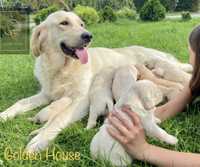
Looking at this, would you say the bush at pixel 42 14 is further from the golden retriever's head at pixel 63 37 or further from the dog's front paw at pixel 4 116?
the dog's front paw at pixel 4 116

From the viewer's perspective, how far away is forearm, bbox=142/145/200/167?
8.71 ft

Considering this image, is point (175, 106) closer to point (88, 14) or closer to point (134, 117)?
point (134, 117)

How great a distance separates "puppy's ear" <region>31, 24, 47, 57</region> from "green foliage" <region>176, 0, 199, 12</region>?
1586 cm

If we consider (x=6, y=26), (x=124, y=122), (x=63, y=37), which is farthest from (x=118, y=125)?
(x=6, y=26)

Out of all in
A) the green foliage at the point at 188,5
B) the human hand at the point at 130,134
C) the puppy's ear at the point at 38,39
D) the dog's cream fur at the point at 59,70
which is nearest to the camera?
the human hand at the point at 130,134

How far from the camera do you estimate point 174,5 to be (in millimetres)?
20047

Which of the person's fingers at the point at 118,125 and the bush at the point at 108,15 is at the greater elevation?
the person's fingers at the point at 118,125

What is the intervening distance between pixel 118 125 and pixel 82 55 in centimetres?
182

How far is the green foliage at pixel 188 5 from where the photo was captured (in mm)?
19866

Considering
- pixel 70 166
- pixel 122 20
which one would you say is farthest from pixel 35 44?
pixel 122 20

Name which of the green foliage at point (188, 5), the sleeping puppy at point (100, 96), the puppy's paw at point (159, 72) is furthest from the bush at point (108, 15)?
the sleeping puppy at point (100, 96)

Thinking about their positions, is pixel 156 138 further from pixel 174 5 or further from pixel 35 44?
pixel 174 5

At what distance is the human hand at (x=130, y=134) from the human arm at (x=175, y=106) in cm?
95

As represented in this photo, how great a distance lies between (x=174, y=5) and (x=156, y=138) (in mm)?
17621
